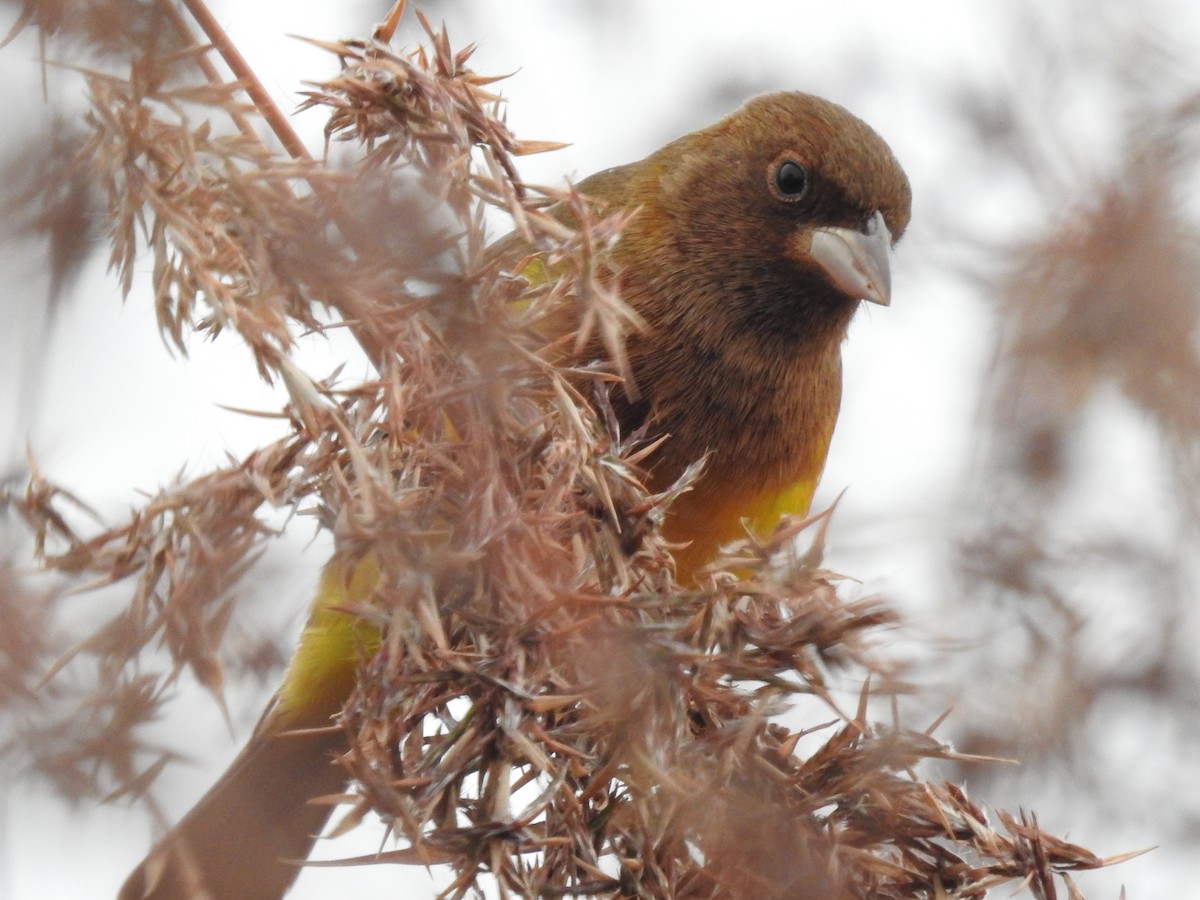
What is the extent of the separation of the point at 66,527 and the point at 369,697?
0.46 m

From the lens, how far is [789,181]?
4.30m

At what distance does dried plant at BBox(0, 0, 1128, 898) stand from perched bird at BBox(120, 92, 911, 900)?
5.39 ft

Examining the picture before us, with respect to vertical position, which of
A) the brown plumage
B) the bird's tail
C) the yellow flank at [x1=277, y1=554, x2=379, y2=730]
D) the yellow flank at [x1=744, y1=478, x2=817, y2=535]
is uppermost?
the brown plumage

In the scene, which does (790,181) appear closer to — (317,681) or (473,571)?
(317,681)

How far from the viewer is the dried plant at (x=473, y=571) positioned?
1594mm

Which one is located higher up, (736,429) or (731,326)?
(731,326)

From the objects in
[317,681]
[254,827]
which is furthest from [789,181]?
[254,827]

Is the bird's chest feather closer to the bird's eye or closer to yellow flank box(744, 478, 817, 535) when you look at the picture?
yellow flank box(744, 478, 817, 535)

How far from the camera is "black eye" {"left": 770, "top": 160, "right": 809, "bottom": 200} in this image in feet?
14.0

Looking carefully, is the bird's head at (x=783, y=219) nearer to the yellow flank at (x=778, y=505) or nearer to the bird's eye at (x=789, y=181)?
the bird's eye at (x=789, y=181)

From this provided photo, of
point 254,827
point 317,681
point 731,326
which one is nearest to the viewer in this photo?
point 254,827

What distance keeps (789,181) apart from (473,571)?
286cm

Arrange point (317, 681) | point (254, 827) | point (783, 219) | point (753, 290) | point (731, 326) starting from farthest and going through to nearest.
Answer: point (783, 219) < point (753, 290) < point (731, 326) < point (317, 681) < point (254, 827)

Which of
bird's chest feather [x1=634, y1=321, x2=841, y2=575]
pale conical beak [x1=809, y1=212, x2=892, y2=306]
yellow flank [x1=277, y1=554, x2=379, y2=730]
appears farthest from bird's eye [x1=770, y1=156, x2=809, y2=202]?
yellow flank [x1=277, y1=554, x2=379, y2=730]
